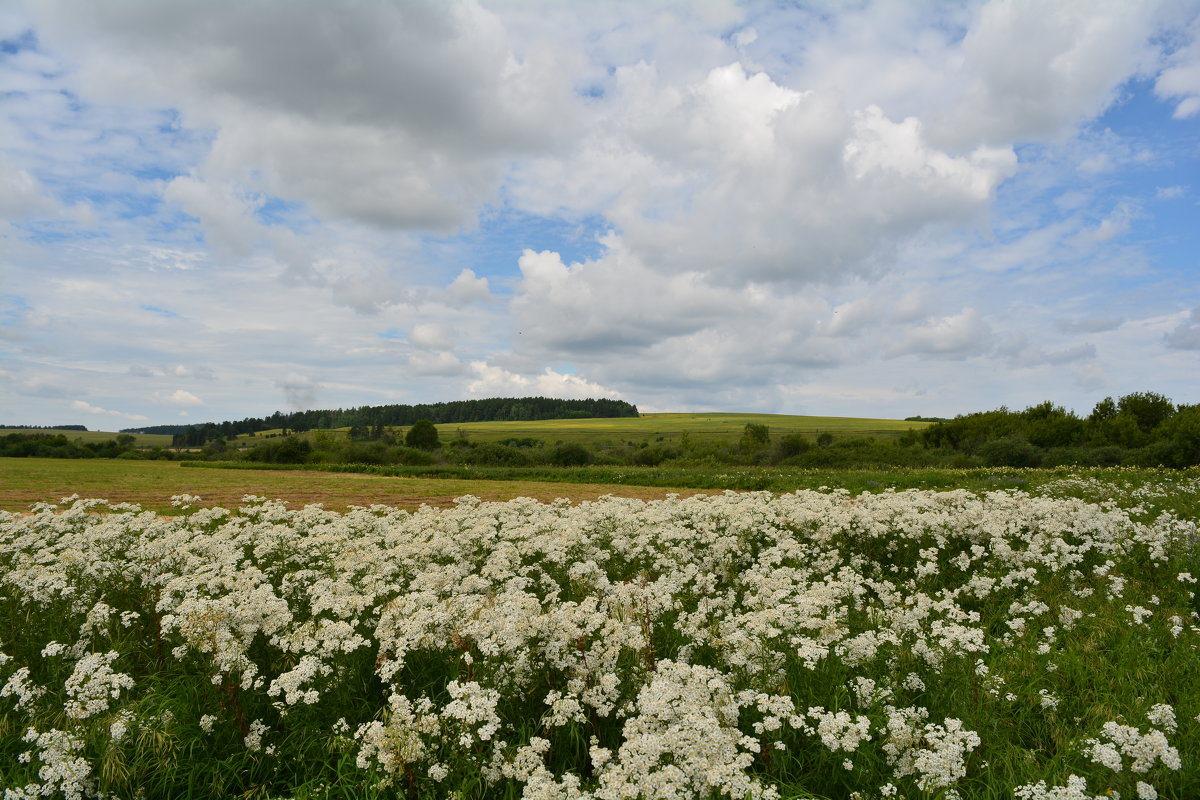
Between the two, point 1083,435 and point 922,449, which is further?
point 922,449

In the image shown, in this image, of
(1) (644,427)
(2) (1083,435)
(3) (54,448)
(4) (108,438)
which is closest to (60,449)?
(3) (54,448)

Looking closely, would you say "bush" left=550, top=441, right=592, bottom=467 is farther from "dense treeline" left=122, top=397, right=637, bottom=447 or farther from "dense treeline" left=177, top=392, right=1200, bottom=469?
"dense treeline" left=122, top=397, right=637, bottom=447

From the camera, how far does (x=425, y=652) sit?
6.08m

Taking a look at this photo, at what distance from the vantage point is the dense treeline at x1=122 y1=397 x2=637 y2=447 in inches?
6112

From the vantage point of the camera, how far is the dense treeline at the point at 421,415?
509 ft

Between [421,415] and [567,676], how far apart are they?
569ft

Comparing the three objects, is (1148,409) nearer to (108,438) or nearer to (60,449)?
(60,449)

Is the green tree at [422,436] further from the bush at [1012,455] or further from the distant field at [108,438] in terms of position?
the bush at [1012,455]

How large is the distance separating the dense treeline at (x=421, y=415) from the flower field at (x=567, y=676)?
478 ft

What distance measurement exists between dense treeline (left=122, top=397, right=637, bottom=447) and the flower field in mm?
145801

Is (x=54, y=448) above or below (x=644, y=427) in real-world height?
below

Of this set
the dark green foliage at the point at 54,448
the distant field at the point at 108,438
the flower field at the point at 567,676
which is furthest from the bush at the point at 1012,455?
the distant field at the point at 108,438

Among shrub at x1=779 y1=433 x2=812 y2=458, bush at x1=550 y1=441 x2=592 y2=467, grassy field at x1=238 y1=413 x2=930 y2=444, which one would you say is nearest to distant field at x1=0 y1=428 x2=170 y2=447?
grassy field at x1=238 y1=413 x2=930 y2=444

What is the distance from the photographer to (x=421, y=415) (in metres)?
172
